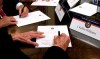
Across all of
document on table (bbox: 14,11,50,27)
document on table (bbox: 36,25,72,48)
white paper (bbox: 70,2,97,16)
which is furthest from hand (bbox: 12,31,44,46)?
white paper (bbox: 70,2,97,16)

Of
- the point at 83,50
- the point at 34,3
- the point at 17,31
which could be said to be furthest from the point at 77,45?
the point at 34,3

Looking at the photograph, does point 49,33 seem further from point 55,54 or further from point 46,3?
point 46,3

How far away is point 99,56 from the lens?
40.3 inches

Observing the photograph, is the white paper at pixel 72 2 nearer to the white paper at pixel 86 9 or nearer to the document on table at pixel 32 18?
the white paper at pixel 86 9

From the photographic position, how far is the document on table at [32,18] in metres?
1.49

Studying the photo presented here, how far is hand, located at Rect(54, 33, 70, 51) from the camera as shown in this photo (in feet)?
3.61

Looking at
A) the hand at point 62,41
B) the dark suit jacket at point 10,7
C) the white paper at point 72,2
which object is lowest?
the dark suit jacket at point 10,7

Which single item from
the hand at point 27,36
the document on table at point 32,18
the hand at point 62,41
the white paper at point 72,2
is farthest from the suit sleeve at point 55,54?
the white paper at point 72,2

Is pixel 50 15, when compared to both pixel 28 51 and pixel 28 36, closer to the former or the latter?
pixel 28 36

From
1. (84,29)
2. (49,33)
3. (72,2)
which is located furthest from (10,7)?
(84,29)

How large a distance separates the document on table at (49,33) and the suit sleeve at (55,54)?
0.11m

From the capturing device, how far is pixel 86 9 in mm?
1519

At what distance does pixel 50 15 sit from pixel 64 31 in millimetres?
334

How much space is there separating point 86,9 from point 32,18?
1.52 ft
